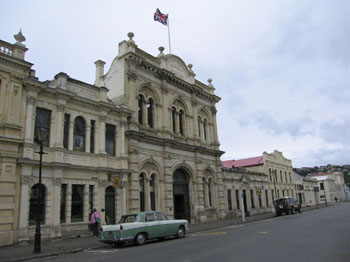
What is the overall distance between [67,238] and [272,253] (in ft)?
40.0

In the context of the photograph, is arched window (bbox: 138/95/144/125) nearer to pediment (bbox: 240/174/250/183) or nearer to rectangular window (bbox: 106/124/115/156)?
rectangular window (bbox: 106/124/115/156)

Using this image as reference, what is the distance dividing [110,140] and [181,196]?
368 inches

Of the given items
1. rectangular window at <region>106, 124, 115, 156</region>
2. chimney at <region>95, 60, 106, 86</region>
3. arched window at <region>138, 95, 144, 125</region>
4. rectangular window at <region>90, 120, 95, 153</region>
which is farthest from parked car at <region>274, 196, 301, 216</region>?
chimney at <region>95, 60, 106, 86</region>

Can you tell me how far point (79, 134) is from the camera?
64.6 feet

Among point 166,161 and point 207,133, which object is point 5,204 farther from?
point 207,133

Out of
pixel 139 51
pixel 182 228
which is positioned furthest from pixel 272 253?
pixel 139 51

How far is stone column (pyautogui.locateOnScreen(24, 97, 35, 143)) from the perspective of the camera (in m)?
16.7

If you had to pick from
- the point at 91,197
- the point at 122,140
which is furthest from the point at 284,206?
the point at 91,197

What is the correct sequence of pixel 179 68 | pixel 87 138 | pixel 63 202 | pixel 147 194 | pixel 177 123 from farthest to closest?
pixel 179 68, pixel 177 123, pixel 147 194, pixel 87 138, pixel 63 202

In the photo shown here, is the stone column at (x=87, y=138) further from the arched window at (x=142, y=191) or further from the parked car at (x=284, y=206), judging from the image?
the parked car at (x=284, y=206)

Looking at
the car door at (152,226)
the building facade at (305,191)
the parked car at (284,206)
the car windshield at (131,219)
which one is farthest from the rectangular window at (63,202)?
the building facade at (305,191)

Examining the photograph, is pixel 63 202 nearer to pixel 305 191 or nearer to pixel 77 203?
pixel 77 203

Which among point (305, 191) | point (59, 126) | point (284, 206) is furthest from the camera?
point (305, 191)

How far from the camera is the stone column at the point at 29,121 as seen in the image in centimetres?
1669
